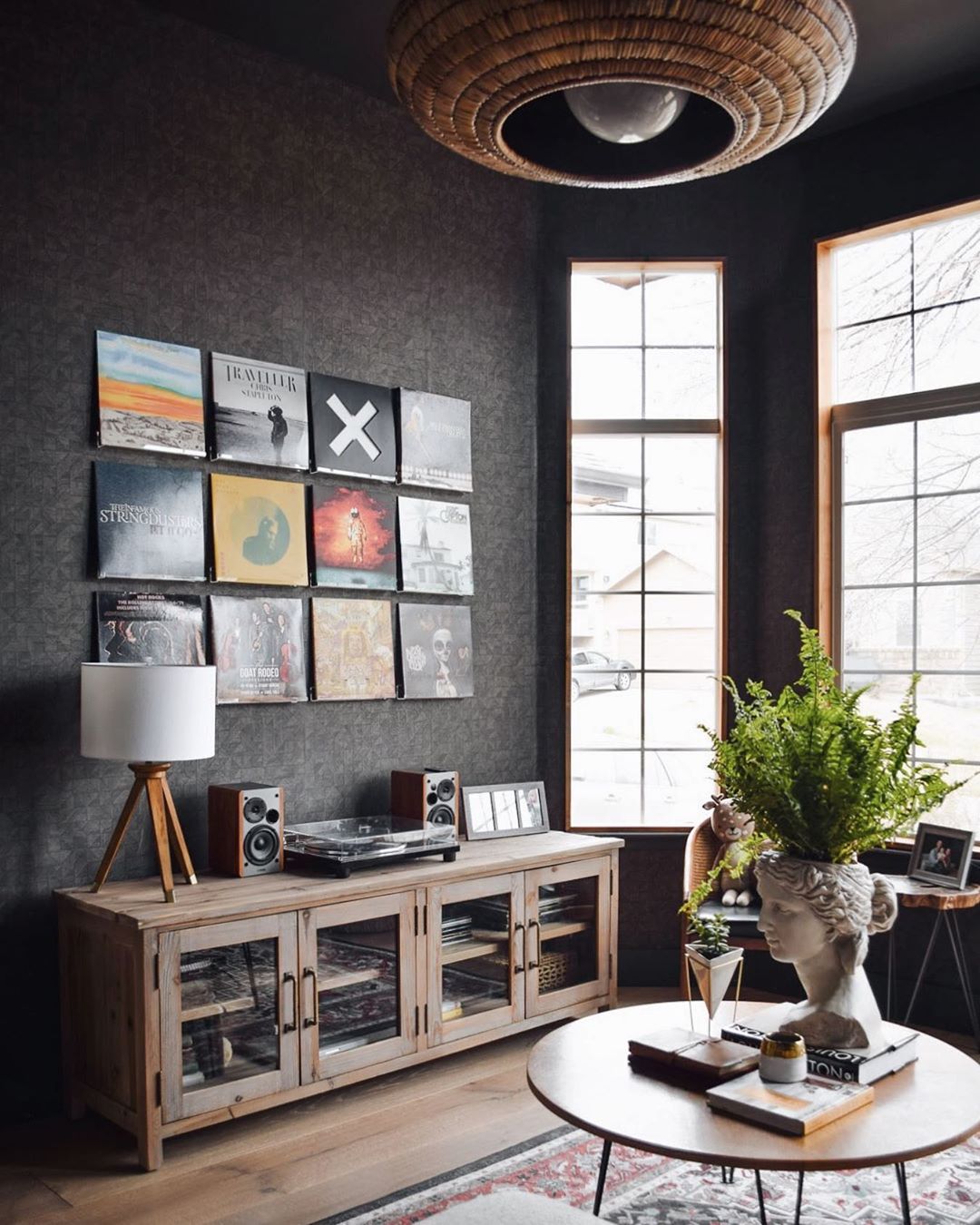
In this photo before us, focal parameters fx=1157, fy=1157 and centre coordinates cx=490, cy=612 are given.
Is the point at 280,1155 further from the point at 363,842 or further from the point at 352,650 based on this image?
the point at 352,650

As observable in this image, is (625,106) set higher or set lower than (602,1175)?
higher

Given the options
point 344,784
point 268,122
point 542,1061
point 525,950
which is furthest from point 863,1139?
point 268,122

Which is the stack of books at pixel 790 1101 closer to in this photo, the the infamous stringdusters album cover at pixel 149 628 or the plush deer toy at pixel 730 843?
the plush deer toy at pixel 730 843

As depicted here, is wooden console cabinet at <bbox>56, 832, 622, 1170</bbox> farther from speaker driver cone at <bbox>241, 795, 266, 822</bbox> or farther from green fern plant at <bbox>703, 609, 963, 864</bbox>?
green fern plant at <bbox>703, 609, 963, 864</bbox>

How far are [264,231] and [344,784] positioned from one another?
6.48ft

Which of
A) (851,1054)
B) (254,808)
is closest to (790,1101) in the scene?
(851,1054)

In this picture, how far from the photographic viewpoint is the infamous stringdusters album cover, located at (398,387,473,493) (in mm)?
4414

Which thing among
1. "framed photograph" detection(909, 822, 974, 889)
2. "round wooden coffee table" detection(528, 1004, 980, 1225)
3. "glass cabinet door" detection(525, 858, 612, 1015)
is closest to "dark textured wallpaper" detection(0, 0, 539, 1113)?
"glass cabinet door" detection(525, 858, 612, 1015)

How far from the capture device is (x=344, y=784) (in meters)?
4.21

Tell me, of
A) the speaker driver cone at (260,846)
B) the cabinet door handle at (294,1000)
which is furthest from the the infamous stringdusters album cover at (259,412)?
the cabinet door handle at (294,1000)

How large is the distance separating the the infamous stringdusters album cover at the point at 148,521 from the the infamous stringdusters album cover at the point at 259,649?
7.5 inches

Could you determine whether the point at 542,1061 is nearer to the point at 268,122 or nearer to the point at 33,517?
the point at 33,517

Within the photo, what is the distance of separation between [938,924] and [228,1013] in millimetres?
2407

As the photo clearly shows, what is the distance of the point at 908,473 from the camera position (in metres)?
4.49
